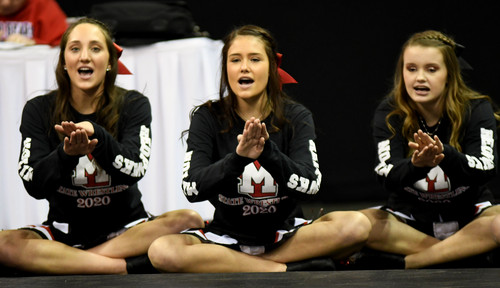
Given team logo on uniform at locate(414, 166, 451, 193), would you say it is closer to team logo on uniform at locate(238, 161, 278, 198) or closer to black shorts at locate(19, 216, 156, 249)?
team logo on uniform at locate(238, 161, 278, 198)

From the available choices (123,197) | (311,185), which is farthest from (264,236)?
(123,197)

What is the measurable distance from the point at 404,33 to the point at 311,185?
1.76 meters

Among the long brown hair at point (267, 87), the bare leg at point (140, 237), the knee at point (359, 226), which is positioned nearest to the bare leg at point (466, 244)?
the knee at point (359, 226)

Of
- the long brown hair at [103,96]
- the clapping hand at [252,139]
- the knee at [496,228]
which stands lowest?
the knee at [496,228]

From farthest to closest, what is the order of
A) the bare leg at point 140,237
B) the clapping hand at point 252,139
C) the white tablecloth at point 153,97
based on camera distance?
the white tablecloth at point 153,97 < the bare leg at point 140,237 < the clapping hand at point 252,139

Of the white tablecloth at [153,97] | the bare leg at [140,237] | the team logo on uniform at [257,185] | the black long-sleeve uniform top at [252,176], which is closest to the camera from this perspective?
the black long-sleeve uniform top at [252,176]

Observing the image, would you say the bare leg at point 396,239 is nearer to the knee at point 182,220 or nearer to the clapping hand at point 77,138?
the knee at point 182,220

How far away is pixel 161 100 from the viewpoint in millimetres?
2895

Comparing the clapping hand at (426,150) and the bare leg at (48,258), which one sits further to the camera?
the bare leg at (48,258)

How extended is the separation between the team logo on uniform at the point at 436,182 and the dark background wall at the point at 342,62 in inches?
53.0

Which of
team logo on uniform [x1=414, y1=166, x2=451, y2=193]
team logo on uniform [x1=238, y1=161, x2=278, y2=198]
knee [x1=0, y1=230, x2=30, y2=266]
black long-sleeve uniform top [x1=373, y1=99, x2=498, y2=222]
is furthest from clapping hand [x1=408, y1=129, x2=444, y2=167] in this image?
knee [x1=0, y1=230, x2=30, y2=266]

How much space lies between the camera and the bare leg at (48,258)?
214 cm

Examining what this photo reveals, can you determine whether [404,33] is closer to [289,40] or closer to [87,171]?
[289,40]

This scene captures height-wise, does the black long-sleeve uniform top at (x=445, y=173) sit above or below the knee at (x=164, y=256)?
above
